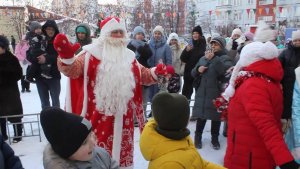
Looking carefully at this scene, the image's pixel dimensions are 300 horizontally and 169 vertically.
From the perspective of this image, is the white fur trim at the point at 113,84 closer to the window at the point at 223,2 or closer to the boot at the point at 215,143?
the boot at the point at 215,143

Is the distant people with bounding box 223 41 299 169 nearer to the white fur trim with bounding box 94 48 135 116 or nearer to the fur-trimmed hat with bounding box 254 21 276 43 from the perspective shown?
the white fur trim with bounding box 94 48 135 116

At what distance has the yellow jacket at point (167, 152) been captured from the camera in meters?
1.67

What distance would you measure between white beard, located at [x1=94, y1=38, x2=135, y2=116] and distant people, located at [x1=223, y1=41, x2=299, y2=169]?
3.16ft

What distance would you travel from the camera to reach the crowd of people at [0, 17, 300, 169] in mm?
1704

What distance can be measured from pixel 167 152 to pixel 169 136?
88mm

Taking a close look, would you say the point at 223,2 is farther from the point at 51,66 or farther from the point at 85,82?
the point at 85,82

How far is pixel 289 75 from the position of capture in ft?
11.0

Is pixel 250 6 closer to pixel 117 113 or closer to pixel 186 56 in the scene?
pixel 186 56

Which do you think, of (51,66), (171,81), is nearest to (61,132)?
(171,81)

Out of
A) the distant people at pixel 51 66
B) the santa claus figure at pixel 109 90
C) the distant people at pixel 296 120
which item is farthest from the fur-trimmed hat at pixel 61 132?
the distant people at pixel 51 66

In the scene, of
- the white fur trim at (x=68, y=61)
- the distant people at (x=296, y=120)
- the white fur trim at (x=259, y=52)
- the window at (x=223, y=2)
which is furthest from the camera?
the window at (x=223, y=2)

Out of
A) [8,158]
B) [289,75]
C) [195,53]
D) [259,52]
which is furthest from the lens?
[195,53]

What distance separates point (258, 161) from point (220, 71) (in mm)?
2038

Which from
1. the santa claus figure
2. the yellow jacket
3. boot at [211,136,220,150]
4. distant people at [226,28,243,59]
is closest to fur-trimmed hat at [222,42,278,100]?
the santa claus figure
